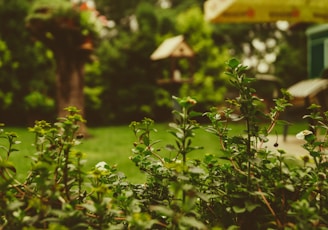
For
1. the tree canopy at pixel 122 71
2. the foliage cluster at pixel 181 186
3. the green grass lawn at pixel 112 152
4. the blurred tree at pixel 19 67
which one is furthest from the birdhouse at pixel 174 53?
the foliage cluster at pixel 181 186

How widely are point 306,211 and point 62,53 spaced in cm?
817

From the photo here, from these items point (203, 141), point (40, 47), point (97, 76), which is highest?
point (40, 47)

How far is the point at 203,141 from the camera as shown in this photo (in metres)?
8.76

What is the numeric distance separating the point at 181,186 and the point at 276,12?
16.6 ft

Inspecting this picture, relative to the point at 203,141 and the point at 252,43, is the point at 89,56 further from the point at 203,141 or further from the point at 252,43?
the point at 252,43

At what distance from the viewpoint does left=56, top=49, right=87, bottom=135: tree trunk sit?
9117mm

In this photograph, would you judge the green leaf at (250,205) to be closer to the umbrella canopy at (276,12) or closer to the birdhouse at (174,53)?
the umbrella canopy at (276,12)

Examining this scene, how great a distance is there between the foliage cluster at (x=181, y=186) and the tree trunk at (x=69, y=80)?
7333 millimetres

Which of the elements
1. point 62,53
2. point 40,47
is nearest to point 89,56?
point 62,53

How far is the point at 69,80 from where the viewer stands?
9203 mm

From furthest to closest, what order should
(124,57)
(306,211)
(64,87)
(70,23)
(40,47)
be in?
(124,57)
(40,47)
(64,87)
(70,23)
(306,211)

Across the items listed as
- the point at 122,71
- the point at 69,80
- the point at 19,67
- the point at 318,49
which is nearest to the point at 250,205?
the point at 69,80

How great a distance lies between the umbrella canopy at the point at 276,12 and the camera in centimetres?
594

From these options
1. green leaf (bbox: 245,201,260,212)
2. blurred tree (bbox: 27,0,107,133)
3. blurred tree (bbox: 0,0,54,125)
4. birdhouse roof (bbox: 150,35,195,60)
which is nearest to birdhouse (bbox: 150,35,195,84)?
birdhouse roof (bbox: 150,35,195,60)
